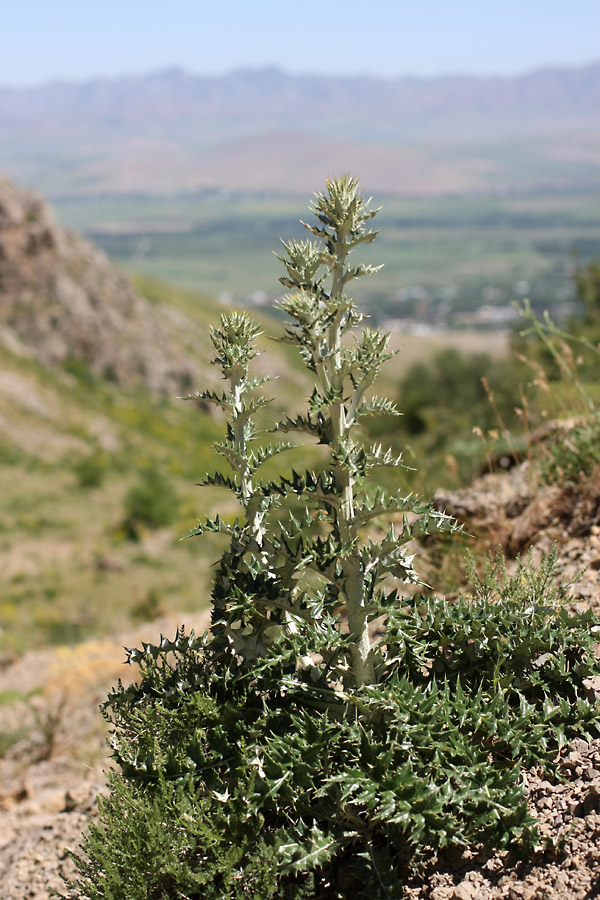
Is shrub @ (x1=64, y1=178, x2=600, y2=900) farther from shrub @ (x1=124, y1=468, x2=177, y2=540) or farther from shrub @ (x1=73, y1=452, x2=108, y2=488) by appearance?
shrub @ (x1=73, y1=452, x2=108, y2=488)

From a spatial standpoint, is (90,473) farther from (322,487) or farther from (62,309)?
(322,487)

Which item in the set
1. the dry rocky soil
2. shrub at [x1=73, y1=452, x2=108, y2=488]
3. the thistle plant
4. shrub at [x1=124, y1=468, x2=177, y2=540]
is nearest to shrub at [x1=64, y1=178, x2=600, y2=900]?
the thistle plant

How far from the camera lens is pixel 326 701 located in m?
2.96

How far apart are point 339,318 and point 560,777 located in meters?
1.75

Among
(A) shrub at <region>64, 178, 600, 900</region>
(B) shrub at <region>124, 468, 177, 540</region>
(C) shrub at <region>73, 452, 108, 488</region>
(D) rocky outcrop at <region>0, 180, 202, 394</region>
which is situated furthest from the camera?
(D) rocky outcrop at <region>0, 180, 202, 394</region>

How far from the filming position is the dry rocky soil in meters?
2.72

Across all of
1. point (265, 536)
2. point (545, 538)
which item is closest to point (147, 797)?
point (265, 536)

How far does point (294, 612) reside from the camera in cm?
288

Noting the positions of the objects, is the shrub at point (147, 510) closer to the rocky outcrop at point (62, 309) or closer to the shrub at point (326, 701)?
the rocky outcrop at point (62, 309)

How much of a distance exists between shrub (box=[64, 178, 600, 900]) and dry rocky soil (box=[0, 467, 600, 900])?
131 millimetres

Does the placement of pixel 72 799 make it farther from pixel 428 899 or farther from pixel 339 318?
pixel 339 318

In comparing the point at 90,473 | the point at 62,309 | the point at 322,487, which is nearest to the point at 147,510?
the point at 90,473

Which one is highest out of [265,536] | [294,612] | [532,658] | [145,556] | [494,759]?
[145,556]

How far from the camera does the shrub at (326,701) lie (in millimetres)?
2666
